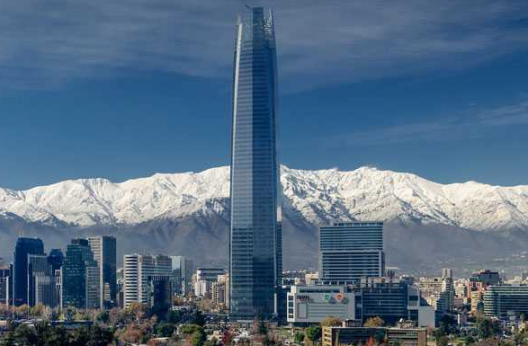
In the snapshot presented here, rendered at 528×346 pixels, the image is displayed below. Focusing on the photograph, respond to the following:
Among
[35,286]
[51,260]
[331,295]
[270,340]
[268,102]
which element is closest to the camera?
[270,340]

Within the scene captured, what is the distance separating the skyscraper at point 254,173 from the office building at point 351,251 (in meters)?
14.3

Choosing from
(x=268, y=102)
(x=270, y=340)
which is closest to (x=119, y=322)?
(x=268, y=102)

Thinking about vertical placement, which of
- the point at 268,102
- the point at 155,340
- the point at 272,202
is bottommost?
the point at 155,340

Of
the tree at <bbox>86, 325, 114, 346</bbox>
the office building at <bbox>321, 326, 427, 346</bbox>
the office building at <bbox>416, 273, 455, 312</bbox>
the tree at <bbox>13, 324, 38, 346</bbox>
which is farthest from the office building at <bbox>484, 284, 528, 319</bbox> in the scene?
the tree at <bbox>13, 324, 38, 346</bbox>

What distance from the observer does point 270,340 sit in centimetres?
10519

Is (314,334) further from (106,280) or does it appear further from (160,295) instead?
(106,280)

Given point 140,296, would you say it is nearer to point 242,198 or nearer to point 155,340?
point 242,198

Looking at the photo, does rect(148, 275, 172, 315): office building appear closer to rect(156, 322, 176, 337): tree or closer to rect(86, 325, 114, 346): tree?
rect(156, 322, 176, 337): tree

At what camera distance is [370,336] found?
110 m

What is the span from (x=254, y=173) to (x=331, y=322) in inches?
1177

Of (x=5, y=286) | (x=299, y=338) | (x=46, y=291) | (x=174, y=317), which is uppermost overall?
(x=5, y=286)

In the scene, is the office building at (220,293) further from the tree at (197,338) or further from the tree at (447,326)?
the tree at (197,338)

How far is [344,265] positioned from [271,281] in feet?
65.1

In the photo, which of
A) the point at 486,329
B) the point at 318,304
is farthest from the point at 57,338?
the point at 318,304
